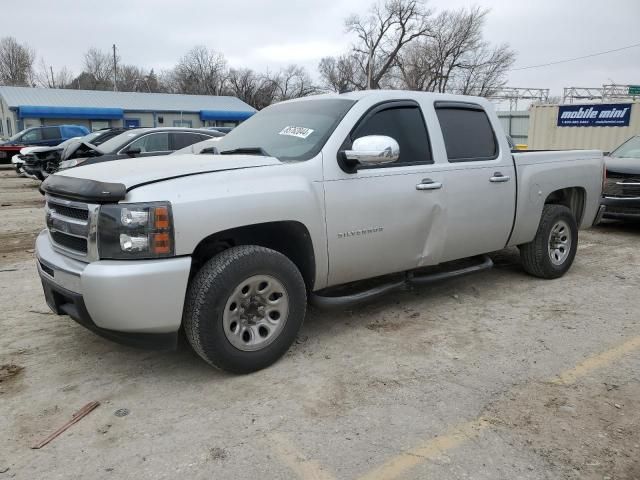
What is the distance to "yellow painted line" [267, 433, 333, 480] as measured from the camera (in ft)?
8.48

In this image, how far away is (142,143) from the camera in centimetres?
1109

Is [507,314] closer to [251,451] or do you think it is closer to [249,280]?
[249,280]

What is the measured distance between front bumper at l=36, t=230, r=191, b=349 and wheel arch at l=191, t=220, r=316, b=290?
38cm

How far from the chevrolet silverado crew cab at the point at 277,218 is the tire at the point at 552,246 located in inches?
16.6

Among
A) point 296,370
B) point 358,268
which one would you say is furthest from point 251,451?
point 358,268

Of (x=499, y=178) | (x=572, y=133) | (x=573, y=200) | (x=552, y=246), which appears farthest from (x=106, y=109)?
(x=499, y=178)

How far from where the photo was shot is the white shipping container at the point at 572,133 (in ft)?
51.4

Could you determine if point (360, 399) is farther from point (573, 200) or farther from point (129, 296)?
point (573, 200)

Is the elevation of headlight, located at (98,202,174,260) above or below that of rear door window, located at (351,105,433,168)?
below

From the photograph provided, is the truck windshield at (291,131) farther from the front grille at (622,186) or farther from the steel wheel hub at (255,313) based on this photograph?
the front grille at (622,186)

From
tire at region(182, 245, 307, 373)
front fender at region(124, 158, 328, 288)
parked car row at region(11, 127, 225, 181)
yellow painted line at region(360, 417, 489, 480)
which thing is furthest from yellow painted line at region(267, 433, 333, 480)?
parked car row at region(11, 127, 225, 181)

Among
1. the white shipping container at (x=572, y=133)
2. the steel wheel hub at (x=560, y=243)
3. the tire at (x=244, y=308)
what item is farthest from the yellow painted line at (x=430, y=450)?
the white shipping container at (x=572, y=133)

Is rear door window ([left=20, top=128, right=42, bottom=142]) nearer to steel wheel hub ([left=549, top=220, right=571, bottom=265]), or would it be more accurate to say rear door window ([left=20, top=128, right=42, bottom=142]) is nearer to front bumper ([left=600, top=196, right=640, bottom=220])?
front bumper ([left=600, top=196, right=640, bottom=220])

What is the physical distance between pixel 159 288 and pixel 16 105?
40.8 m
